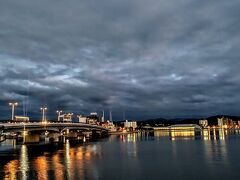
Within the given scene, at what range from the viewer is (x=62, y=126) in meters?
173

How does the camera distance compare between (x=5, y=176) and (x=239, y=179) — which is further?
(x=5, y=176)

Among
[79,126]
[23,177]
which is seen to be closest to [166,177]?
[23,177]

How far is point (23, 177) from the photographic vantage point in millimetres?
49938

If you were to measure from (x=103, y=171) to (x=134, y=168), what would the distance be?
22.5 feet

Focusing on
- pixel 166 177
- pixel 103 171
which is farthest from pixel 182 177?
pixel 103 171

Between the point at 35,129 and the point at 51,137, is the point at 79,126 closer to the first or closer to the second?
the point at 51,137

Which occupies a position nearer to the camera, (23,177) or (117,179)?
(117,179)

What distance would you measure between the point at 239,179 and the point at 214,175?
449 centimetres

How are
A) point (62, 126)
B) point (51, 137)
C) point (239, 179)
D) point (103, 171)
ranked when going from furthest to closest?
point (51, 137) → point (62, 126) → point (103, 171) → point (239, 179)

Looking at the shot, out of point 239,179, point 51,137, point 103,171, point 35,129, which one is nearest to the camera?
point 239,179

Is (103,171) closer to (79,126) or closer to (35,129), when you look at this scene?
(35,129)

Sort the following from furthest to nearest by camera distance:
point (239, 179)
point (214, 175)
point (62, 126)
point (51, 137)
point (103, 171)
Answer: point (51, 137), point (62, 126), point (103, 171), point (214, 175), point (239, 179)

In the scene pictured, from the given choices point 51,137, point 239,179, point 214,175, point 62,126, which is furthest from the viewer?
point 51,137

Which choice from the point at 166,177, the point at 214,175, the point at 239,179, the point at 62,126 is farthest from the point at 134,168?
the point at 62,126
